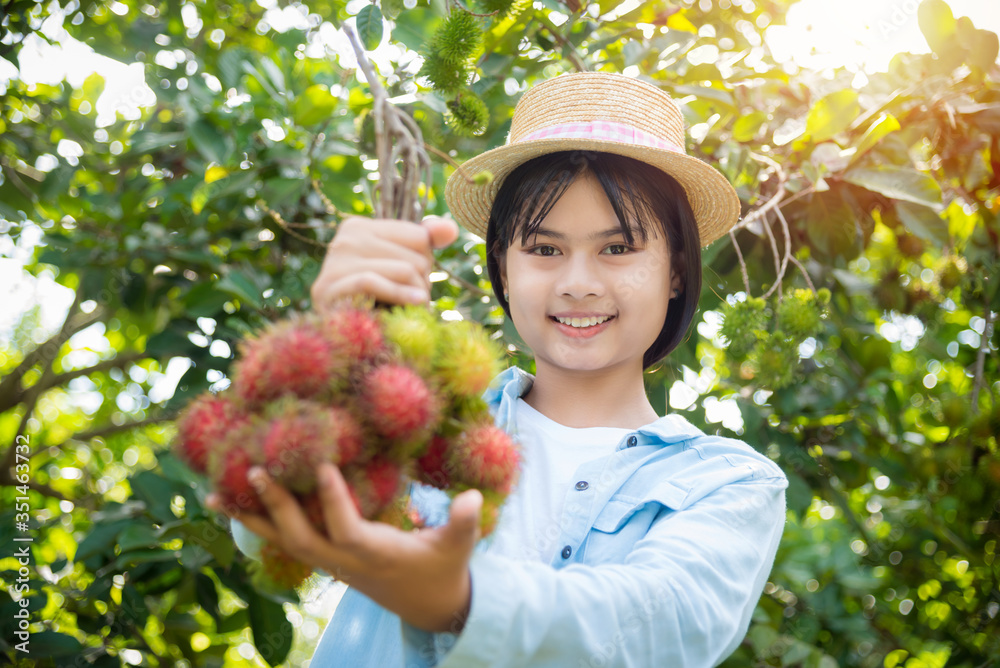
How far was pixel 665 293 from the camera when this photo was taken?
4.37ft

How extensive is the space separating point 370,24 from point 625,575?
118 cm

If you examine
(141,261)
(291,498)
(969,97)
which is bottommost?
(141,261)

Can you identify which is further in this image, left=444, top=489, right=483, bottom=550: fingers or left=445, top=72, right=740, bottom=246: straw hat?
left=445, top=72, right=740, bottom=246: straw hat

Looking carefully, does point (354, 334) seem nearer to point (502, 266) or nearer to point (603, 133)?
point (603, 133)

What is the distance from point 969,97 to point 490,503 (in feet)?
6.49

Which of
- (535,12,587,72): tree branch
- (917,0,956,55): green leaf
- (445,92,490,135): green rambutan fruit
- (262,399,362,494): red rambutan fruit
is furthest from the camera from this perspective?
(917,0,956,55): green leaf

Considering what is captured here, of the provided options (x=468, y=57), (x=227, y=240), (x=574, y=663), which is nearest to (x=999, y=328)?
(x=468, y=57)

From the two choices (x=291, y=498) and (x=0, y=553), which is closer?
(x=291, y=498)

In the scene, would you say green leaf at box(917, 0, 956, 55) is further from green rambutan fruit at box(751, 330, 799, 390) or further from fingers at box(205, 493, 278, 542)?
fingers at box(205, 493, 278, 542)

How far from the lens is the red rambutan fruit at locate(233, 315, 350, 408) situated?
551 millimetres

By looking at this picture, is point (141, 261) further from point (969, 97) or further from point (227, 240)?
point (969, 97)

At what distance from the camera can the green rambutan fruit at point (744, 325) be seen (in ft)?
4.86

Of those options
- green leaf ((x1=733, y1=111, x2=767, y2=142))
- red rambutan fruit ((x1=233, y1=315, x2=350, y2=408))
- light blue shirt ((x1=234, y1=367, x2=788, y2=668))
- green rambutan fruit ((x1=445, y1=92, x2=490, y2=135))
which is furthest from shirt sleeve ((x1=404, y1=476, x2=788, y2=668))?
green leaf ((x1=733, y1=111, x2=767, y2=142))

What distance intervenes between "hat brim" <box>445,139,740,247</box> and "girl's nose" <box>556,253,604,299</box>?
20cm
